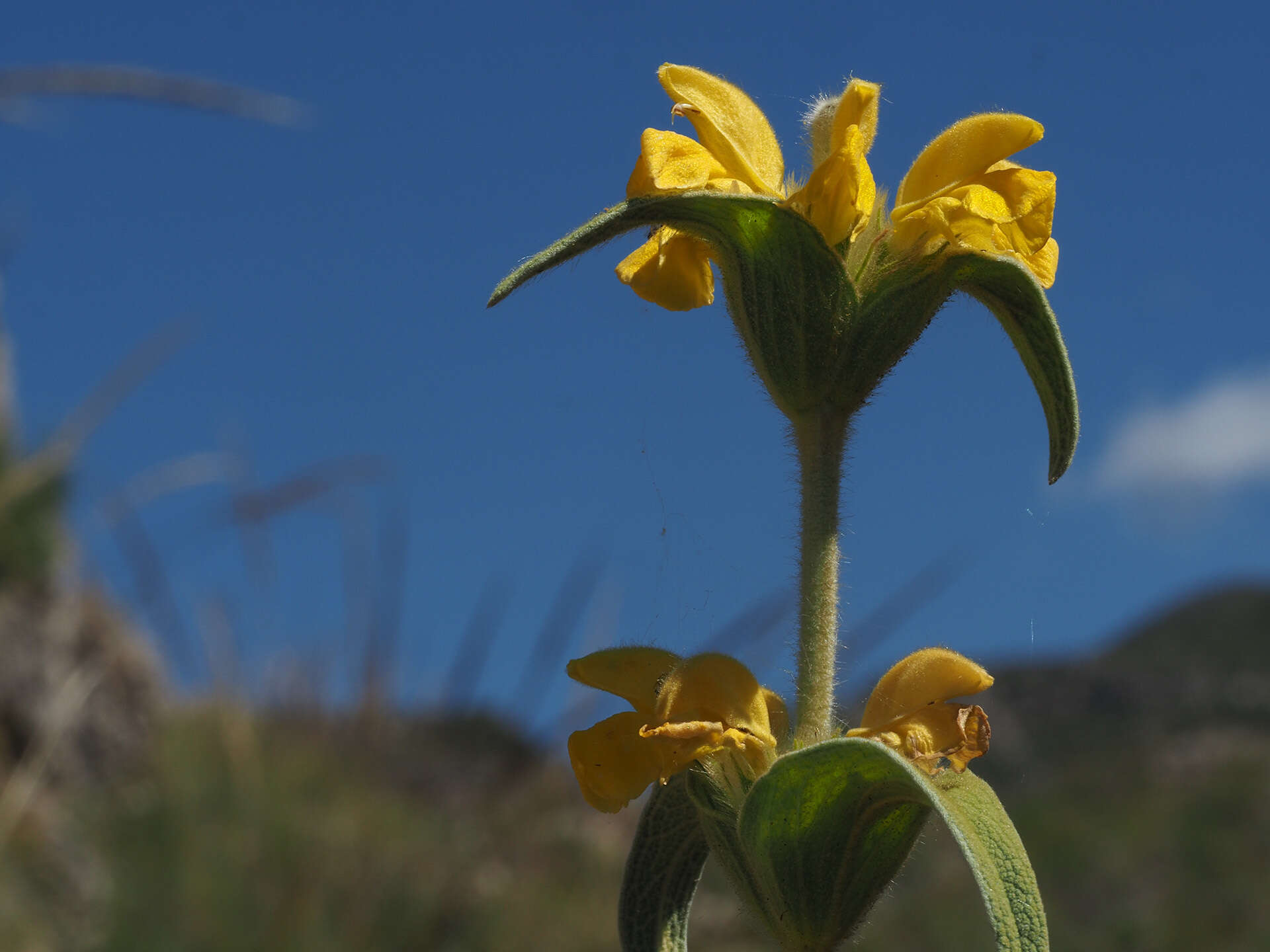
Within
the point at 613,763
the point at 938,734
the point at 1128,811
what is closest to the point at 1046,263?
the point at 938,734

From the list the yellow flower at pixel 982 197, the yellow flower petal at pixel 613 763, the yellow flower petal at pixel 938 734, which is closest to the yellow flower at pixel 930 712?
the yellow flower petal at pixel 938 734

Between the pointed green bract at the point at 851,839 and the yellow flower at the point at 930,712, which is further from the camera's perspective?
the yellow flower at the point at 930,712

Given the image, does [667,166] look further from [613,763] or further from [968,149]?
[613,763]

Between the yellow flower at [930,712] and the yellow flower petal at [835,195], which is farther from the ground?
the yellow flower petal at [835,195]

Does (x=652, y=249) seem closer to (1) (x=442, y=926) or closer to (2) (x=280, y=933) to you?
(2) (x=280, y=933)

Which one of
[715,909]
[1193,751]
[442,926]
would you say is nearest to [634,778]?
[442,926]

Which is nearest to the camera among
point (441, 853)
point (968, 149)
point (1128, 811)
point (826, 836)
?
point (826, 836)

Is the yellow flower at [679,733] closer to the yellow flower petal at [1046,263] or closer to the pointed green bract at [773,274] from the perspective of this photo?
the pointed green bract at [773,274]
